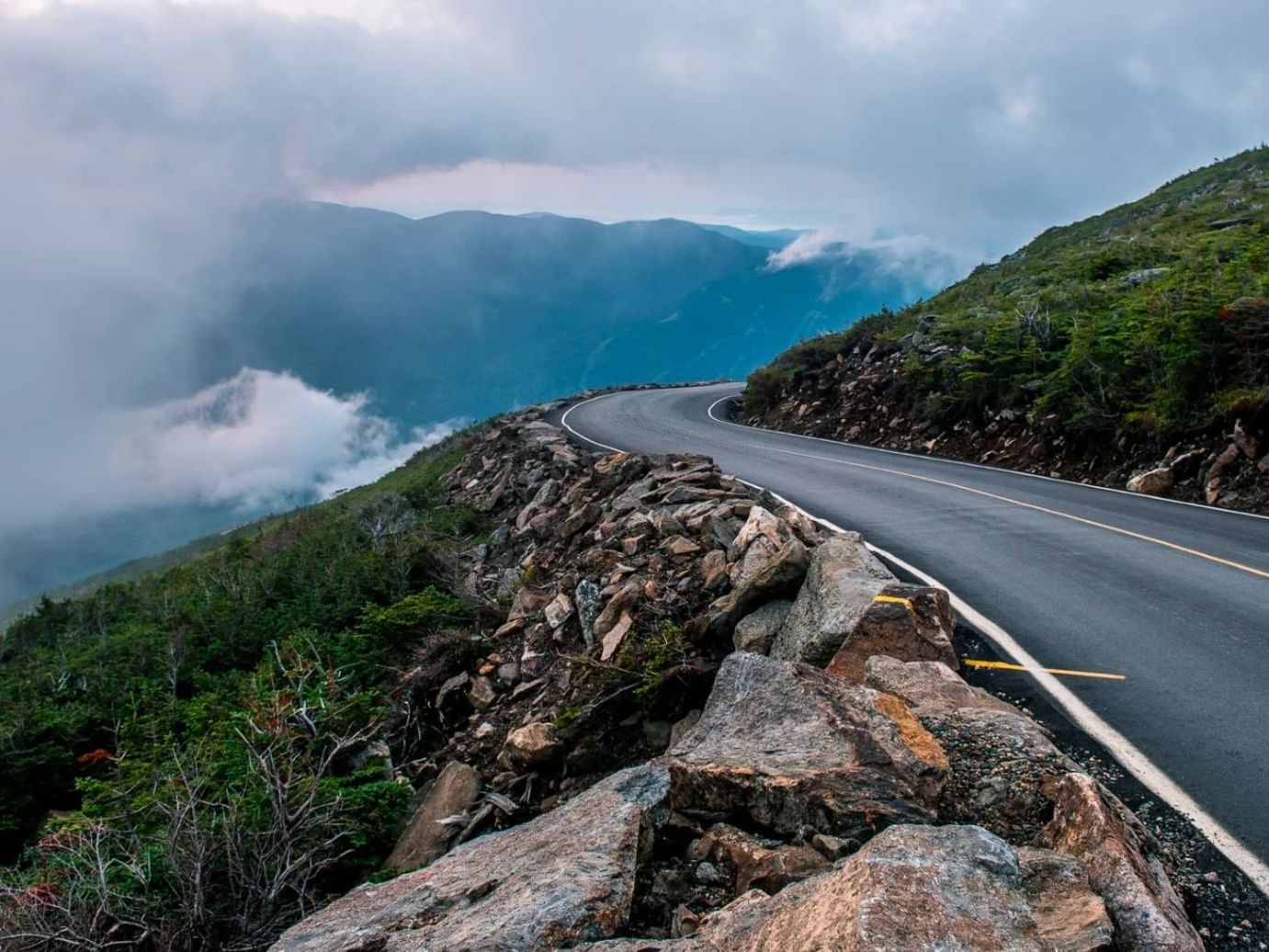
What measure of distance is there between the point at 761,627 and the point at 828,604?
28.1 inches

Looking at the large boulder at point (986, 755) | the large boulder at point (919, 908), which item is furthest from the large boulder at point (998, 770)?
the large boulder at point (919, 908)

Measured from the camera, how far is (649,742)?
21.3 feet

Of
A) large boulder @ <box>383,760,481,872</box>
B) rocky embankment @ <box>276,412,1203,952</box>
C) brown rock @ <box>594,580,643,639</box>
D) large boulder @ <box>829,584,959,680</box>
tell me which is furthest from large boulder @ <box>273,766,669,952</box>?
brown rock @ <box>594,580,643,639</box>

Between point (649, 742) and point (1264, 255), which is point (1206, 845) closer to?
point (649, 742)

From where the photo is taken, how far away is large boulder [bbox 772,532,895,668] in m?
6.40

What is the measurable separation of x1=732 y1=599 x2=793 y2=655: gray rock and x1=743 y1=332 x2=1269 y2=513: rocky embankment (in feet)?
31.2

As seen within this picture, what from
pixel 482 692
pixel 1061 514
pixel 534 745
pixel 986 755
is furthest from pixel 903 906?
pixel 1061 514

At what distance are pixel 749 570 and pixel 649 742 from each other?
218 cm

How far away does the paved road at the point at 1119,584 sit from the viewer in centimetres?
534

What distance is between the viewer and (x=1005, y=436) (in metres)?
18.5

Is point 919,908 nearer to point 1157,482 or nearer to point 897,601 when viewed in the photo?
point 897,601

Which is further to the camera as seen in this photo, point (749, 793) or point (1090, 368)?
point (1090, 368)

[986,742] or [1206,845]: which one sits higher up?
[986,742]

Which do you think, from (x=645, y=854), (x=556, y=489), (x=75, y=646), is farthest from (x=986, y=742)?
(x=75, y=646)
